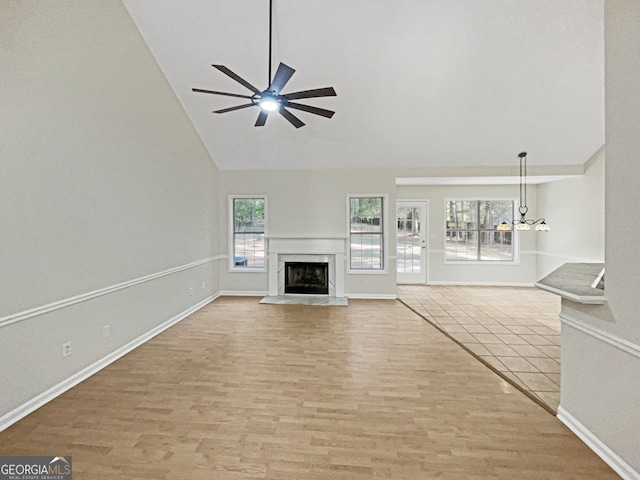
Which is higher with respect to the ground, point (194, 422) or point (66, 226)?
point (66, 226)

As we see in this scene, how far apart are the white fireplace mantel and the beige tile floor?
1443mm

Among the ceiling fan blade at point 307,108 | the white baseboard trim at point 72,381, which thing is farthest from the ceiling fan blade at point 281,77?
the white baseboard trim at point 72,381

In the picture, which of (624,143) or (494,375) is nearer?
(624,143)

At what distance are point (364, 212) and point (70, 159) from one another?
15.7ft

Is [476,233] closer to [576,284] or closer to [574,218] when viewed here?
[574,218]

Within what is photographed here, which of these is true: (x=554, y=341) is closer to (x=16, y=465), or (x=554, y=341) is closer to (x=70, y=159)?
(x=16, y=465)

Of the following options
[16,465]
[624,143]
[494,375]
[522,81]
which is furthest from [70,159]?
[522,81]

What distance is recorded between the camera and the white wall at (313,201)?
242 inches

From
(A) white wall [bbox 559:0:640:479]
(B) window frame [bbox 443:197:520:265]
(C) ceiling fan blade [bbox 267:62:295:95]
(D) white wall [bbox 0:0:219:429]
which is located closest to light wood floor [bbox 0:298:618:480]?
(A) white wall [bbox 559:0:640:479]

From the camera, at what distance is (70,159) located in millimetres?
2744

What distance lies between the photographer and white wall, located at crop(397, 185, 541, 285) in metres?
7.39

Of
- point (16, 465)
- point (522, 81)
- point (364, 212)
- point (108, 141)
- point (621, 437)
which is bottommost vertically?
point (16, 465)

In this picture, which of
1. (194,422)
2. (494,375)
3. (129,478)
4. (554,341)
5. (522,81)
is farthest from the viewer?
(522,81)

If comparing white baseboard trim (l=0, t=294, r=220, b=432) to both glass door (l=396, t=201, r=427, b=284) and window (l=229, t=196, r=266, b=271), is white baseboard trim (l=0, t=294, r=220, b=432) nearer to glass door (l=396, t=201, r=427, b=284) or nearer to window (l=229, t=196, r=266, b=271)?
window (l=229, t=196, r=266, b=271)
